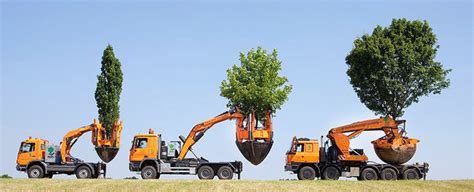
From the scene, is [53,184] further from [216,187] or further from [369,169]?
[369,169]

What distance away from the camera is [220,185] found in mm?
39000

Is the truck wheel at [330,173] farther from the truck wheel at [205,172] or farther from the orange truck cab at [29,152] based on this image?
the orange truck cab at [29,152]

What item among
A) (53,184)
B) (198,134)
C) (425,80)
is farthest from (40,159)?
(425,80)

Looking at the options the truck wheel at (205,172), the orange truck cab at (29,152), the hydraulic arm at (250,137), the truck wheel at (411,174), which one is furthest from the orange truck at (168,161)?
the truck wheel at (411,174)

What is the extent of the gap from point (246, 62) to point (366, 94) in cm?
959

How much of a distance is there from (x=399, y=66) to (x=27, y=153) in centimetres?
2767

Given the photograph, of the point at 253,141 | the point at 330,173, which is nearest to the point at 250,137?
the point at 253,141

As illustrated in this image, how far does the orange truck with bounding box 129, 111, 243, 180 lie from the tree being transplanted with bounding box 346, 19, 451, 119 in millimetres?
13179

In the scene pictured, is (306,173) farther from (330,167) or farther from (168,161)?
(168,161)

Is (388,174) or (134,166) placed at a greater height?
Result: (134,166)

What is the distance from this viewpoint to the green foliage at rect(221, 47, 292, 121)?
49562 millimetres

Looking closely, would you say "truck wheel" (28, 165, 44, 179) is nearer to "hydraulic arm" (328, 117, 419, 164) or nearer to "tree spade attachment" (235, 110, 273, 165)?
"tree spade attachment" (235, 110, 273, 165)

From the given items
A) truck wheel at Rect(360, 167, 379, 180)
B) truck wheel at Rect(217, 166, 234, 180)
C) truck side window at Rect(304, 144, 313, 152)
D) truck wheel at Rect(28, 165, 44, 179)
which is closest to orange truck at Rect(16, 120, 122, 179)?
truck wheel at Rect(28, 165, 44, 179)

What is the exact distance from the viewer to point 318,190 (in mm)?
37500
